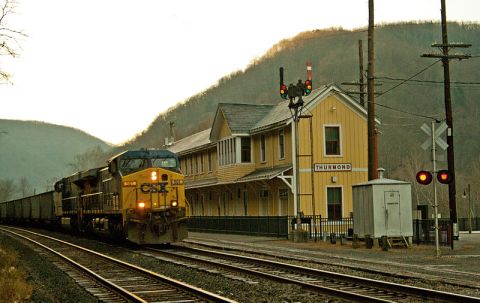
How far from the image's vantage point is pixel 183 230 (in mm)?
25688

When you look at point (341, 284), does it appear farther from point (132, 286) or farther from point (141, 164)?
point (141, 164)

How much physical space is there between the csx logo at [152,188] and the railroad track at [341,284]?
584 cm

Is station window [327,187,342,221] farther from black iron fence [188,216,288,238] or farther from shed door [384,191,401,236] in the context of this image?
shed door [384,191,401,236]

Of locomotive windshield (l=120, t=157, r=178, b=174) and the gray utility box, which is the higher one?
locomotive windshield (l=120, t=157, r=178, b=174)

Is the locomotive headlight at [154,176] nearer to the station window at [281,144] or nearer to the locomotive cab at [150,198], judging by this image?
the locomotive cab at [150,198]

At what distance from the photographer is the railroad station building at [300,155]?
3569cm

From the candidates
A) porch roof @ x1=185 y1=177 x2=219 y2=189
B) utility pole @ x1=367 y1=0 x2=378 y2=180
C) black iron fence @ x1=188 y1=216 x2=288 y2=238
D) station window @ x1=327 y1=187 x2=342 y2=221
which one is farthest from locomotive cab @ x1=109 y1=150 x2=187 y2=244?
porch roof @ x1=185 y1=177 x2=219 y2=189

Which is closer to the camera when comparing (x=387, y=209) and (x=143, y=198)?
(x=387, y=209)

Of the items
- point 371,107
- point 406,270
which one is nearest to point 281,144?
point 371,107

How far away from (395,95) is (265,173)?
12024cm

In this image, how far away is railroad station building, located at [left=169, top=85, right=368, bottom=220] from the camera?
35.7m

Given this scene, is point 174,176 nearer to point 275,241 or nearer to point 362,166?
point 275,241

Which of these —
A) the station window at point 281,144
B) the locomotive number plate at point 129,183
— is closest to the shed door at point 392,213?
the locomotive number plate at point 129,183

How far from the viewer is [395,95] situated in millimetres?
151625
